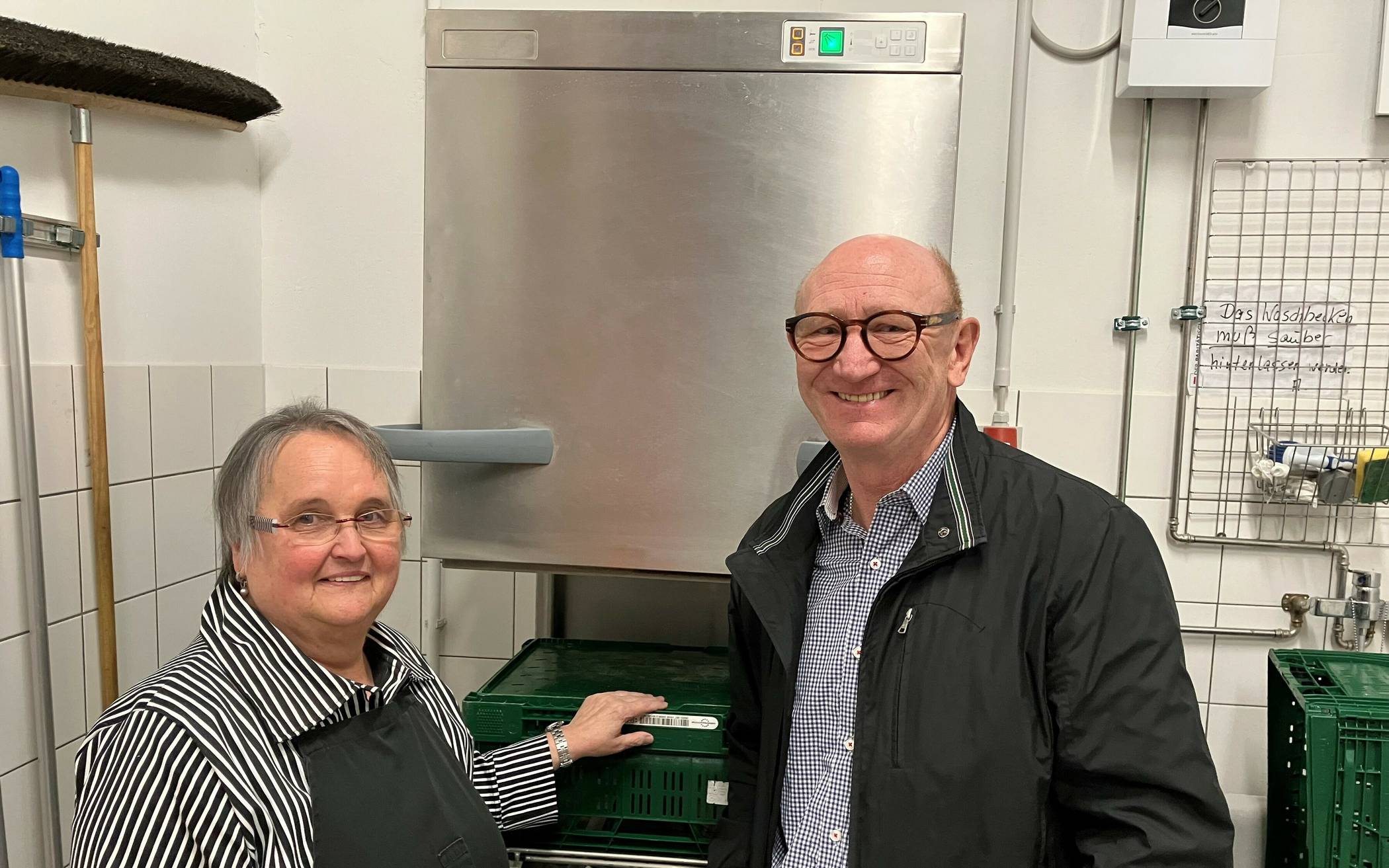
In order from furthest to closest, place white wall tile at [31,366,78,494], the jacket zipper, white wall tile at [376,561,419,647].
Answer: white wall tile at [376,561,419,647]
white wall tile at [31,366,78,494]
the jacket zipper

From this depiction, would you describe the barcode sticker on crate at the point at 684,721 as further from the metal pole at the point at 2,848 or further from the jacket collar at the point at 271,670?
the metal pole at the point at 2,848

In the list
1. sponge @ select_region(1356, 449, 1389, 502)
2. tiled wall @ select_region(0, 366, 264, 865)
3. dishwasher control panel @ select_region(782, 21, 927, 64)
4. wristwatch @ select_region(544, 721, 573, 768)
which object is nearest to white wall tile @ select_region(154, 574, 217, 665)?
tiled wall @ select_region(0, 366, 264, 865)

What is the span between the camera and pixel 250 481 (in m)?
1.08

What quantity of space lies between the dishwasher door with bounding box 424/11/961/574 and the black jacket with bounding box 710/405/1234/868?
1.20 feet

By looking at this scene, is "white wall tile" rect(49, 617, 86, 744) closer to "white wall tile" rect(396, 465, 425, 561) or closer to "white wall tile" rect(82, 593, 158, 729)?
"white wall tile" rect(82, 593, 158, 729)

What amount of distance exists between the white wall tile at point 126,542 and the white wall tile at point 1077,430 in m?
1.69

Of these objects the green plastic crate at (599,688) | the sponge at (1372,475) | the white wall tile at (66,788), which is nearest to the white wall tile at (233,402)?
the white wall tile at (66,788)

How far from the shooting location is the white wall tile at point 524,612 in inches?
79.4

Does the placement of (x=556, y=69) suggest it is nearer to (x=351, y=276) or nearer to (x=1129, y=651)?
(x=351, y=276)

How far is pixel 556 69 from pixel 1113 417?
4.10 ft

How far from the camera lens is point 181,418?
69.3 inches

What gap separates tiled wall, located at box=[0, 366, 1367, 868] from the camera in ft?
4.79

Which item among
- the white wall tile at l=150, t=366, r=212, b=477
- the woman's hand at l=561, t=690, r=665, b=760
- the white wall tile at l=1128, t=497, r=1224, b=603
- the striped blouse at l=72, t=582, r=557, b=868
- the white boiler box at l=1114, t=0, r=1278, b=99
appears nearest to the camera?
the striped blouse at l=72, t=582, r=557, b=868

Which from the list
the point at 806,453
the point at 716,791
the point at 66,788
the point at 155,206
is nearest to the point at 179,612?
the point at 66,788
